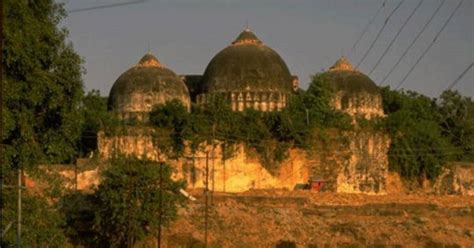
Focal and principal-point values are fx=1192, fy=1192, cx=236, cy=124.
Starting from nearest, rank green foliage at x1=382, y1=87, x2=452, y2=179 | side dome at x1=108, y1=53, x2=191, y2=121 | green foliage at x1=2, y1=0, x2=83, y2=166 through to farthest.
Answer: green foliage at x1=2, y1=0, x2=83, y2=166 → side dome at x1=108, y1=53, x2=191, y2=121 → green foliage at x1=382, y1=87, x2=452, y2=179

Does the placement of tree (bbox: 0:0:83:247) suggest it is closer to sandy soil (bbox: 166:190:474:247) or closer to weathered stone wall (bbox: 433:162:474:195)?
sandy soil (bbox: 166:190:474:247)

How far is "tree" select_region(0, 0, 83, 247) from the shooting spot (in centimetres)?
2092

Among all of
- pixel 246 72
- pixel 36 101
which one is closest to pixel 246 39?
pixel 246 72

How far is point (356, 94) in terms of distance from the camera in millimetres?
43906

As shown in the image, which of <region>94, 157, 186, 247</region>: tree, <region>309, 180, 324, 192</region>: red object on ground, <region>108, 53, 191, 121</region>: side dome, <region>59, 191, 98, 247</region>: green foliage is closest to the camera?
<region>94, 157, 186, 247</region>: tree

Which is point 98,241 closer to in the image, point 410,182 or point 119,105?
point 119,105

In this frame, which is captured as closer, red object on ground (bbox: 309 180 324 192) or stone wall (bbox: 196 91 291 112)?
red object on ground (bbox: 309 180 324 192)

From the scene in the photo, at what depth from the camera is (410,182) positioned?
42.6 metres

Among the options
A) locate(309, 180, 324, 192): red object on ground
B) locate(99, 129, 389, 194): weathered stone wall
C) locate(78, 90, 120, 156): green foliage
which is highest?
locate(78, 90, 120, 156): green foliage

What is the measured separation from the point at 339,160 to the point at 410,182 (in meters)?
3.53

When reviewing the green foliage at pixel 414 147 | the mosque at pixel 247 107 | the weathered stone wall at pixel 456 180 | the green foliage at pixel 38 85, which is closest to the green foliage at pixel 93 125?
the mosque at pixel 247 107

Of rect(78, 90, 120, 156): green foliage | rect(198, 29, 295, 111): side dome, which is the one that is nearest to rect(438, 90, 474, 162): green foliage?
rect(198, 29, 295, 111): side dome

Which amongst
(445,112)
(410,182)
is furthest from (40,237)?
(445,112)

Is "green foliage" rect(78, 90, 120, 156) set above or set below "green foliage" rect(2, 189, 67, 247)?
above
